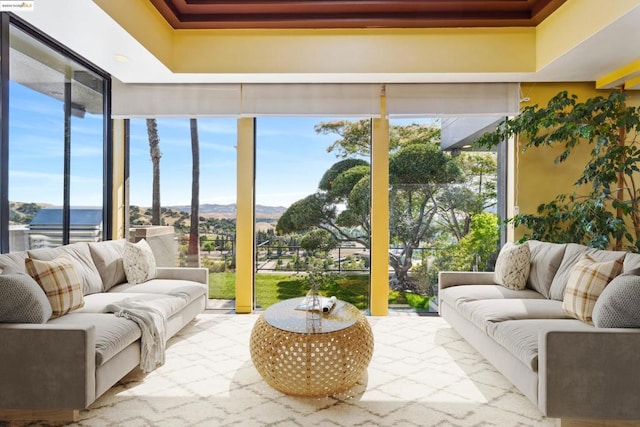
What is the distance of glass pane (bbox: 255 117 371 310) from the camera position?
4.69 meters

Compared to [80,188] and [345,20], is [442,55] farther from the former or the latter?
[80,188]

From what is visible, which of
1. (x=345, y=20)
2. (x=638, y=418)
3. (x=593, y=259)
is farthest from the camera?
(x=345, y=20)

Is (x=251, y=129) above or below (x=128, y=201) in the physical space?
above

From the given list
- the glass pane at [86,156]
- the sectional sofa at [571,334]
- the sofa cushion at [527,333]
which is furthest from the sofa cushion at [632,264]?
the glass pane at [86,156]

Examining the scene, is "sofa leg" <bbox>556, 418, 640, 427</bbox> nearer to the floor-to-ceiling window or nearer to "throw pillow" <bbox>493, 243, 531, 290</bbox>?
"throw pillow" <bbox>493, 243, 531, 290</bbox>

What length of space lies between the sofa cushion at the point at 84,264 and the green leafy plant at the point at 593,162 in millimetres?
3903

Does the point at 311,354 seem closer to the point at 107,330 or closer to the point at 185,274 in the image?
the point at 107,330

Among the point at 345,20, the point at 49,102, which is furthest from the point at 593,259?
the point at 49,102

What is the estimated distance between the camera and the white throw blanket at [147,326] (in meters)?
2.81

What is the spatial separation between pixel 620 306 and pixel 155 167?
4.54m

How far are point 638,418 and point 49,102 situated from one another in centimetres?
490

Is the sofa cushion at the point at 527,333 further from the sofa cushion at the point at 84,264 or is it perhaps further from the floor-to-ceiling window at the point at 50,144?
the floor-to-ceiling window at the point at 50,144

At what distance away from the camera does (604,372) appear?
211 cm

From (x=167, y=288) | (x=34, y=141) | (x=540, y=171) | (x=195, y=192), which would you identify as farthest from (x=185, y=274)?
(x=540, y=171)
